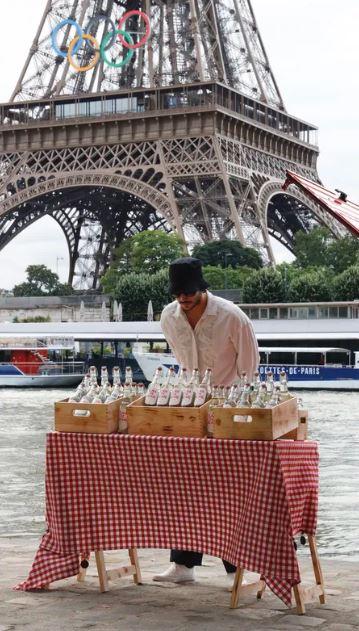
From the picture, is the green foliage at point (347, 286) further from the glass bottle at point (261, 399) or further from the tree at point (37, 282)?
the glass bottle at point (261, 399)

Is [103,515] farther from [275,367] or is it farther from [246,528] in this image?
[275,367]

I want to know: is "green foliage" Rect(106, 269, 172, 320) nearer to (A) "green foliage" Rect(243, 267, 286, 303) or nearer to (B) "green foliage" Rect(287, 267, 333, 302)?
(A) "green foliage" Rect(243, 267, 286, 303)

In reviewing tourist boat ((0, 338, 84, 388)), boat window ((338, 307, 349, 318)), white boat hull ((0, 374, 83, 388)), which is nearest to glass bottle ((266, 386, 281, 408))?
tourist boat ((0, 338, 84, 388))

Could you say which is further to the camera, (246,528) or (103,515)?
(103,515)

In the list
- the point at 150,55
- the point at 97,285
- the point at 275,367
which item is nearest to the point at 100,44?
the point at 150,55

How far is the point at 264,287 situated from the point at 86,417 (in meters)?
55.2

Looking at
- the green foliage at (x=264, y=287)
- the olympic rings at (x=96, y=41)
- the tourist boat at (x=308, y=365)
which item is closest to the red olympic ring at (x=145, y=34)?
the olympic rings at (x=96, y=41)

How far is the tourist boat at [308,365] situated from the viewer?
46906 mm

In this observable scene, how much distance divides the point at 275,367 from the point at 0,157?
24.9 meters

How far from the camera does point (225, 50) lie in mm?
67000

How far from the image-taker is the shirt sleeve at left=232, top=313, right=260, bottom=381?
7.77 meters

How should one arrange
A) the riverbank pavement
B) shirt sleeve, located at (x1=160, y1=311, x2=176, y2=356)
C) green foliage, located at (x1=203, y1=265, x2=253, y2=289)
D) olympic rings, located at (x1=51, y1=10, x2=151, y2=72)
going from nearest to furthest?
the riverbank pavement, shirt sleeve, located at (x1=160, y1=311, x2=176, y2=356), olympic rings, located at (x1=51, y1=10, x2=151, y2=72), green foliage, located at (x1=203, y1=265, x2=253, y2=289)

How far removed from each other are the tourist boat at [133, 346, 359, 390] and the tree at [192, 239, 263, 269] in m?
15.3

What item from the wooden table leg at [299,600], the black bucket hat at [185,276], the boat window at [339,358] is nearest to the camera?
the wooden table leg at [299,600]
